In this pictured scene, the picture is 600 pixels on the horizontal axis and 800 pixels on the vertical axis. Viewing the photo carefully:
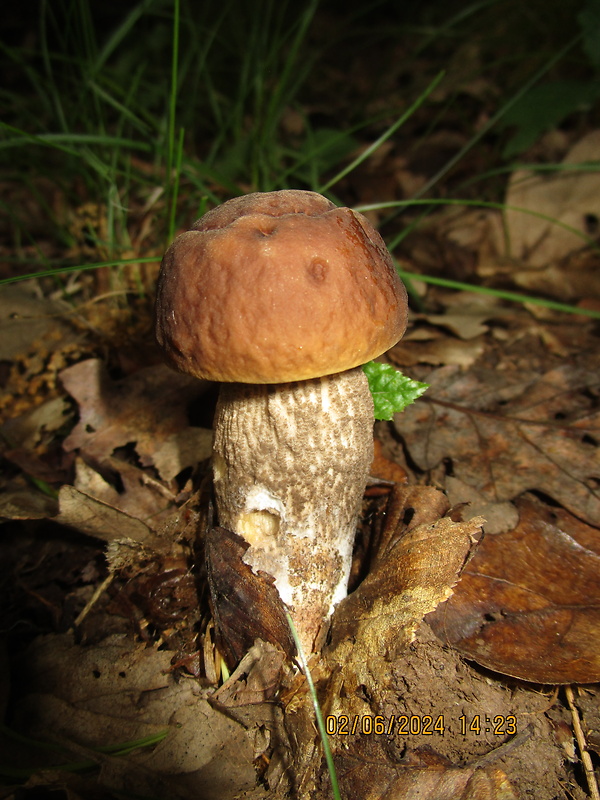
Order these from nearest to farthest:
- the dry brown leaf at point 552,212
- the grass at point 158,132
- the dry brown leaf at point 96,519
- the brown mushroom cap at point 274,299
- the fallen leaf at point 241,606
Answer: the brown mushroom cap at point 274,299 < the fallen leaf at point 241,606 < the dry brown leaf at point 96,519 < the grass at point 158,132 < the dry brown leaf at point 552,212

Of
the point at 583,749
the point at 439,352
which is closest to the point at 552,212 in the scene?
the point at 439,352

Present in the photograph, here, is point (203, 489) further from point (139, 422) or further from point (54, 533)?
point (54, 533)

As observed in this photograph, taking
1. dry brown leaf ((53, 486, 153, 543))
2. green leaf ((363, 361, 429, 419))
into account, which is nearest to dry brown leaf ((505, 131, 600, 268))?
green leaf ((363, 361, 429, 419))

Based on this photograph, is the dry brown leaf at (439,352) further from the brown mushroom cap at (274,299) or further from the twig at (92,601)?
the twig at (92,601)

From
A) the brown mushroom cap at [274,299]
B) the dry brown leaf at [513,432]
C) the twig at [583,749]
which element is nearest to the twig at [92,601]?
the brown mushroom cap at [274,299]

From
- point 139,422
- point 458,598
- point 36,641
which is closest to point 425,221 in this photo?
point 139,422

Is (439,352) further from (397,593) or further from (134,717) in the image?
(134,717)
